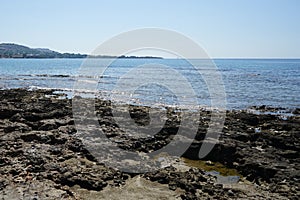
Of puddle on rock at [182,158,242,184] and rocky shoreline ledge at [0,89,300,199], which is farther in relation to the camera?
puddle on rock at [182,158,242,184]

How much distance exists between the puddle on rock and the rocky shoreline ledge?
0.10 m

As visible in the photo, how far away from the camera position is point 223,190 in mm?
11961

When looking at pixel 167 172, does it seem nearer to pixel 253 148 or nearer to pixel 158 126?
pixel 253 148

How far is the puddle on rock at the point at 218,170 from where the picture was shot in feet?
45.3

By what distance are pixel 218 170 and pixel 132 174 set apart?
414 centimetres

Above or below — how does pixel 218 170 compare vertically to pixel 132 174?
below

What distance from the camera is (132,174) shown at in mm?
13320

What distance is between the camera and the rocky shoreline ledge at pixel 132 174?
37.9ft

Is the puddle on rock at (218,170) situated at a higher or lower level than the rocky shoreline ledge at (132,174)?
lower

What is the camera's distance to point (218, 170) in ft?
48.9

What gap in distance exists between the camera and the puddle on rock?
13801 mm

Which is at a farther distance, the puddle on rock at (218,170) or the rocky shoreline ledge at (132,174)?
the puddle on rock at (218,170)

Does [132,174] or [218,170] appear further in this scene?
[218,170]

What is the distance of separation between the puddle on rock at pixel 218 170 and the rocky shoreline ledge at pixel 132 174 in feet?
0.32
